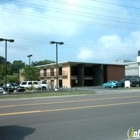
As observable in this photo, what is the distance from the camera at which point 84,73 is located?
6481 cm

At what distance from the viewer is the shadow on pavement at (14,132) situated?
705cm

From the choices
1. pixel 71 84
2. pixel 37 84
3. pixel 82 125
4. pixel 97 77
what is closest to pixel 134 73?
pixel 97 77

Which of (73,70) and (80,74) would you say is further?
(73,70)

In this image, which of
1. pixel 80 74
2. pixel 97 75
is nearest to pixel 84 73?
pixel 80 74

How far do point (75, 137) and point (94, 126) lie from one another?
1.61m

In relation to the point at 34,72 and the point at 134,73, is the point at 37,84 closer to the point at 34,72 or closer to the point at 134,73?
the point at 34,72

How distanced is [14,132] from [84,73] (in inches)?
2260

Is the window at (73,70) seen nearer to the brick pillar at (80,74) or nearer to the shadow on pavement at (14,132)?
the brick pillar at (80,74)

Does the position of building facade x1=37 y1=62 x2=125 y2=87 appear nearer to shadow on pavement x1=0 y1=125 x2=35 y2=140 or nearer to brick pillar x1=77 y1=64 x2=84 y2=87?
brick pillar x1=77 y1=64 x2=84 y2=87

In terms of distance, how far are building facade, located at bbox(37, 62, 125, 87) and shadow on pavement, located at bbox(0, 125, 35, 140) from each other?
5280 centimetres

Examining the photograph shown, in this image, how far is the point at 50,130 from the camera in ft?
25.9

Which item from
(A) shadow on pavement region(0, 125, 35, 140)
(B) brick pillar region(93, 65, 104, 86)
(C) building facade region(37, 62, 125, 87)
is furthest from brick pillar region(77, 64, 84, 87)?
(A) shadow on pavement region(0, 125, 35, 140)

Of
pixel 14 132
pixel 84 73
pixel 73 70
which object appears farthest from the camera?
pixel 84 73

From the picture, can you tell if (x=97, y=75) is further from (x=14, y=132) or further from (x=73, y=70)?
(x=14, y=132)
